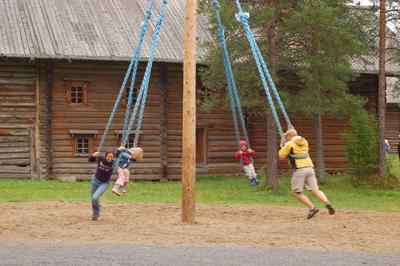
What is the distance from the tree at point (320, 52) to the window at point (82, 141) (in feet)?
30.5

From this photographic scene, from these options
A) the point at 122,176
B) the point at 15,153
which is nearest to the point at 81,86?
the point at 15,153

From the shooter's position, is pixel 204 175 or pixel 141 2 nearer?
pixel 204 175

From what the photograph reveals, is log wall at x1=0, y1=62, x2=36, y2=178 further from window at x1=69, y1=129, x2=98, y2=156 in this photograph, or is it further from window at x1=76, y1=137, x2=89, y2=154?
window at x1=76, y1=137, x2=89, y2=154

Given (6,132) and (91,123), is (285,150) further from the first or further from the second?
(6,132)

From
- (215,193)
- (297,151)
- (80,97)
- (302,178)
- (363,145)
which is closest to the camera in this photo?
(297,151)

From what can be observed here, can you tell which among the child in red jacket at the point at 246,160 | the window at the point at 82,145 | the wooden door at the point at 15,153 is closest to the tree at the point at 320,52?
the child in red jacket at the point at 246,160

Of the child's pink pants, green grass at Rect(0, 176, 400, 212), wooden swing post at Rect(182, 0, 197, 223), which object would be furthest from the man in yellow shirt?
green grass at Rect(0, 176, 400, 212)

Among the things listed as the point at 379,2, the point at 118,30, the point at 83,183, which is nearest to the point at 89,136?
the point at 83,183

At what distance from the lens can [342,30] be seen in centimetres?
2527

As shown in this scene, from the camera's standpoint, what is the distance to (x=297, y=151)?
14977 millimetres

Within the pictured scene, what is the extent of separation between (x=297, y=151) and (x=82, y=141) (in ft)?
57.6

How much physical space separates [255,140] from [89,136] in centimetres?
796

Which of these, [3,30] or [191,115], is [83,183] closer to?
[3,30]

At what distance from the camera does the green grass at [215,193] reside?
71.6ft
